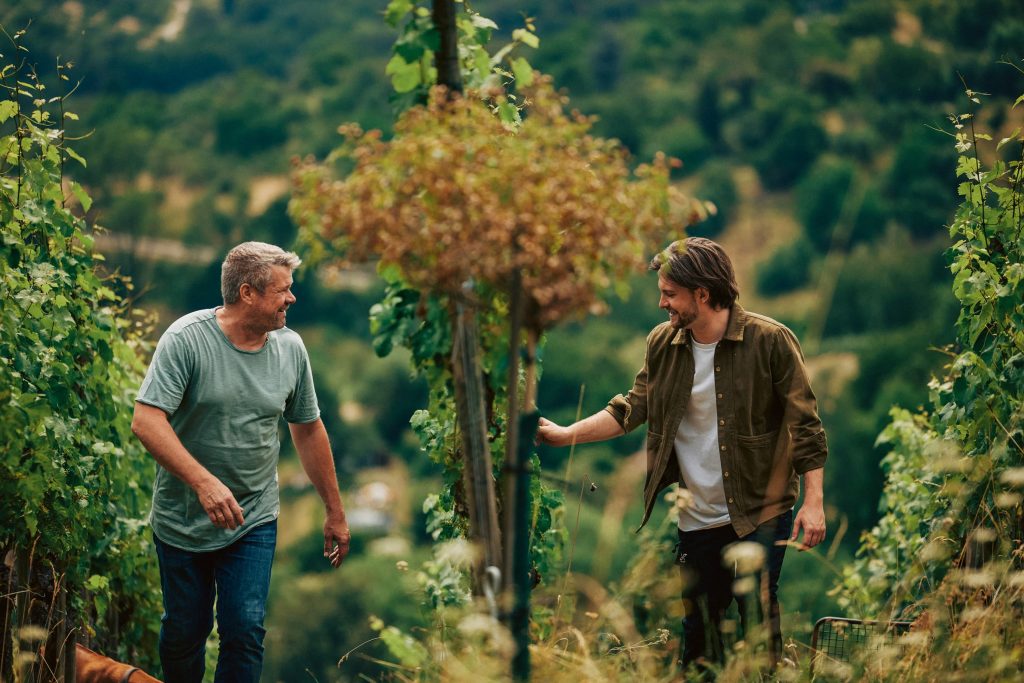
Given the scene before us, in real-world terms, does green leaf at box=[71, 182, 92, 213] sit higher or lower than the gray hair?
higher

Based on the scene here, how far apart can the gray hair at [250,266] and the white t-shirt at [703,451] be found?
1318 millimetres

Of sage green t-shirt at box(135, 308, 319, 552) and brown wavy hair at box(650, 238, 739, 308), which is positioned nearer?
brown wavy hair at box(650, 238, 739, 308)

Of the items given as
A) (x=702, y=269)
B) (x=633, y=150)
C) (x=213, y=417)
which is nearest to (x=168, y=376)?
(x=213, y=417)

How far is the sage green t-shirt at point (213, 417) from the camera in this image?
3.65 m

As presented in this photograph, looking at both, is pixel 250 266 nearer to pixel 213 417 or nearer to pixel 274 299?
pixel 274 299

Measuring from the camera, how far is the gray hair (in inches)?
145

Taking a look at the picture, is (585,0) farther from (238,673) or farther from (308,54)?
(238,673)

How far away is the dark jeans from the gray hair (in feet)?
5.08

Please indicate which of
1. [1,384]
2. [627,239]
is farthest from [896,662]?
[1,384]

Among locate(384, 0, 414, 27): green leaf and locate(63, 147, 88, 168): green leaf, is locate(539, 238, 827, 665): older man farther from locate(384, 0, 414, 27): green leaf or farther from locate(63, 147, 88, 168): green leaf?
locate(63, 147, 88, 168): green leaf

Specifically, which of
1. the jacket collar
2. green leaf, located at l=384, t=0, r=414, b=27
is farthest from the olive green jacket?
green leaf, located at l=384, t=0, r=414, b=27

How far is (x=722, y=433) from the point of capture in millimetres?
3643

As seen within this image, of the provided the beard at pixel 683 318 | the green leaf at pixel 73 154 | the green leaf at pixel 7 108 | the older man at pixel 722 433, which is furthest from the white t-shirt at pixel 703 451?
the green leaf at pixel 7 108

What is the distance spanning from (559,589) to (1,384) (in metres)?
1.81
